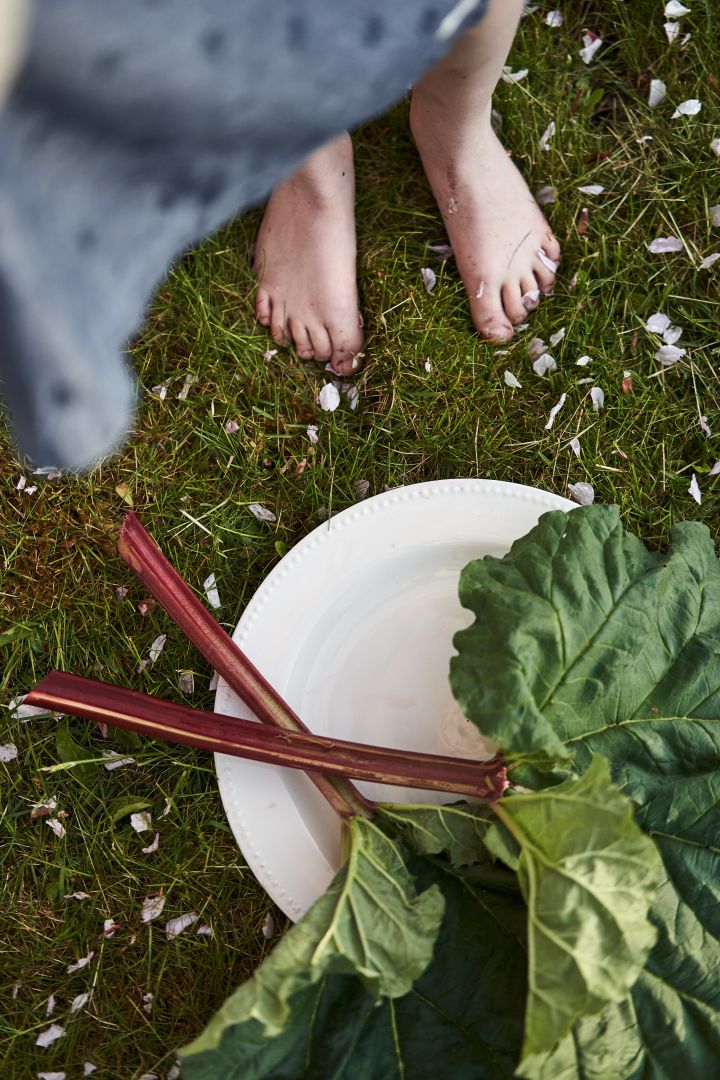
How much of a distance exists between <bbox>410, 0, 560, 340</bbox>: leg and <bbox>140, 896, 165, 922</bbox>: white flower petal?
104 centimetres

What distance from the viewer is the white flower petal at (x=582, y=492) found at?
1.48 m

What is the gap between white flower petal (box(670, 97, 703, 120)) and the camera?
1559mm

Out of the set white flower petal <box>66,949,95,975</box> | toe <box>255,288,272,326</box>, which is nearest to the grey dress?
toe <box>255,288,272,326</box>

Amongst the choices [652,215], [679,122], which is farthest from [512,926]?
[679,122]

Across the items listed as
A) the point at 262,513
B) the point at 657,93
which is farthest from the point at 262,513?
the point at 657,93

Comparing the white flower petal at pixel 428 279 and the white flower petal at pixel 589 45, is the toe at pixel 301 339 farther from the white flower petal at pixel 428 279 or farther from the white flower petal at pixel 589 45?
the white flower petal at pixel 589 45

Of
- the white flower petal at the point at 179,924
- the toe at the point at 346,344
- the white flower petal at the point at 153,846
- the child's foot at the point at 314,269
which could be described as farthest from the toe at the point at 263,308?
the white flower petal at the point at 179,924

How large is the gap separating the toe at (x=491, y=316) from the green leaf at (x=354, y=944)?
0.86 m

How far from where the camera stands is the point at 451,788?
115cm

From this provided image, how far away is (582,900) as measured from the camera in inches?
36.4

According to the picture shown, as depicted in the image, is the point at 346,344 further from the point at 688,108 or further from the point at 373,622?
the point at 688,108

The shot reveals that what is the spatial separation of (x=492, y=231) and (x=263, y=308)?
40 cm

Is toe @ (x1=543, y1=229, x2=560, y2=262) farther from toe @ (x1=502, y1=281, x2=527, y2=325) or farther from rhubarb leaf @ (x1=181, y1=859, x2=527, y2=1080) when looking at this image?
rhubarb leaf @ (x1=181, y1=859, x2=527, y2=1080)

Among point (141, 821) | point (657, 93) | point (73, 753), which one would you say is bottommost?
point (141, 821)
